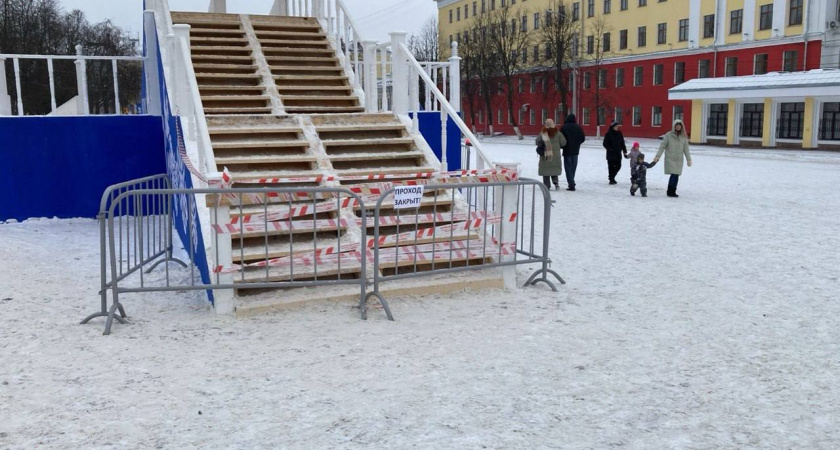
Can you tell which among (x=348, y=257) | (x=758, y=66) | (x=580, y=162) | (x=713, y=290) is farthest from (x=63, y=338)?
(x=758, y=66)

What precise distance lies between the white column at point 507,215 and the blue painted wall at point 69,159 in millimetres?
6279

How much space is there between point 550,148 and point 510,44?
146 feet

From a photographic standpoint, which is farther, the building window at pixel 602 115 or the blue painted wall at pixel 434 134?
the building window at pixel 602 115

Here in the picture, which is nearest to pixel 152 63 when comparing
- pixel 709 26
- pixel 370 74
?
pixel 370 74

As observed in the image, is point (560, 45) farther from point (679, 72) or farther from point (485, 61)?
point (679, 72)

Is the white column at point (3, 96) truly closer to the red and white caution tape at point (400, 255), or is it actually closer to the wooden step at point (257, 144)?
the wooden step at point (257, 144)

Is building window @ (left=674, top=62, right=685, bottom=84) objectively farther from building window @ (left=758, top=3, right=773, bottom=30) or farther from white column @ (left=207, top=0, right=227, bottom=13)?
white column @ (left=207, top=0, right=227, bottom=13)

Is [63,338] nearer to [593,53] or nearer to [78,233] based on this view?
[78,233]

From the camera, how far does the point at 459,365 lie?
15.8 ft

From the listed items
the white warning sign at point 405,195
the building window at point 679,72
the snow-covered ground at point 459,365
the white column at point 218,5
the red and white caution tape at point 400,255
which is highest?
the building window at point 679,72

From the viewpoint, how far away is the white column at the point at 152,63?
1086 cm

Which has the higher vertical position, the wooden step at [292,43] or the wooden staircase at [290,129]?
the wooden step at [292,43]

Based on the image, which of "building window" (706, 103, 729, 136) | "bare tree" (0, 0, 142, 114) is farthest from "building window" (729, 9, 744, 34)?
"bare tree" (0, 0, 142, 114)

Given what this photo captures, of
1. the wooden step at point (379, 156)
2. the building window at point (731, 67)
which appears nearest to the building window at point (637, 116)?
the building window at point (731, 67)
